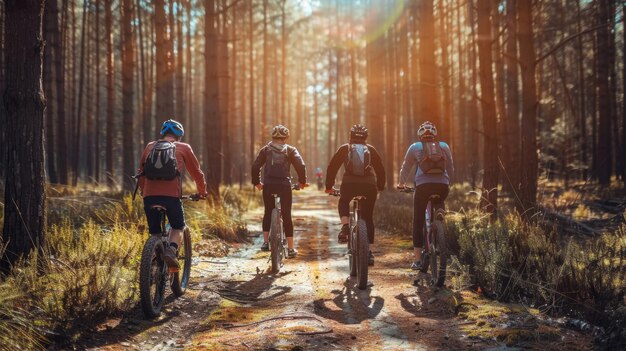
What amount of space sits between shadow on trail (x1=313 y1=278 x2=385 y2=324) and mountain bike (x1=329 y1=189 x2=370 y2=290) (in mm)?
227

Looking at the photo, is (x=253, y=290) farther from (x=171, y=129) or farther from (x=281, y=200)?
(x=171, y=129)

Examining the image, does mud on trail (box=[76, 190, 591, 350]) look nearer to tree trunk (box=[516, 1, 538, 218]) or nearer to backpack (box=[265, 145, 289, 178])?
backpack (box=[265, 145, 289, 178])

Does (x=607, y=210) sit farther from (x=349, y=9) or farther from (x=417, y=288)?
(x=349, y=9)

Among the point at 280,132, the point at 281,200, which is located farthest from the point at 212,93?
the point at 281,200

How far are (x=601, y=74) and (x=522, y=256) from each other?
16.5 m

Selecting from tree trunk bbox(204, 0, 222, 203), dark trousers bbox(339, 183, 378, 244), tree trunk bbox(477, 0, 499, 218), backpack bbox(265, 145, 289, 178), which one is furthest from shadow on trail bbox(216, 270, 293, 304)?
tree trunk bbox(204, 0, 222, 203)

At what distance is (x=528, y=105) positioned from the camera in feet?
37.1

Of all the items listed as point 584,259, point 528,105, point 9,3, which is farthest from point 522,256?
point 9,3

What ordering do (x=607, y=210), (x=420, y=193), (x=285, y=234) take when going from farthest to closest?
(x=607, y=210) → (x=285, y=234) → (x=420, y=193)

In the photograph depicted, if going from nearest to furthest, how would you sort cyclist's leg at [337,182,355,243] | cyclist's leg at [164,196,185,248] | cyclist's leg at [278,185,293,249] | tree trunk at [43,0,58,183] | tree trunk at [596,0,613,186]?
1. cyclist's leg at [164,196,185,248]
2. cyclist's leg at [337,182,355,243]
3. cyclist's leg at [278,185,293,249]
4. tree trunk at [43,0,58,183]
5. tree trunk at [596,0,613,186]

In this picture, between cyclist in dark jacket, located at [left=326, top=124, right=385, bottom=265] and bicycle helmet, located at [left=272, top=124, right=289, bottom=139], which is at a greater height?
bicycle helmet, located at [left=272, top=124, right=289, bottom=139]

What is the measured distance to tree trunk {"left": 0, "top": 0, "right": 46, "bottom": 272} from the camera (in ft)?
19.4

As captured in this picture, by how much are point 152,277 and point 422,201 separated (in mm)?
3923

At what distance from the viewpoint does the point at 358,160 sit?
7.69 metres
